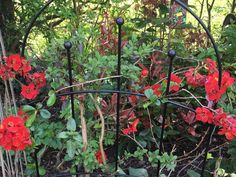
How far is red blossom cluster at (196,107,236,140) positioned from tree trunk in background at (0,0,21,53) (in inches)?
61.6

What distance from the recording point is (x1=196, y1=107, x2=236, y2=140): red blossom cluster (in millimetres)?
1117

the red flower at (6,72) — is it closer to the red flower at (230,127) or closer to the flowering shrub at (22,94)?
the flowering shrub at (22,94)

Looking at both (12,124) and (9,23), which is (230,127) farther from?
(9,23)

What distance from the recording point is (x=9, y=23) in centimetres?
235

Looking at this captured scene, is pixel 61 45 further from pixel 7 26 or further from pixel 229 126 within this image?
pixel 7 26

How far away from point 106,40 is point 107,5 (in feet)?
1.20

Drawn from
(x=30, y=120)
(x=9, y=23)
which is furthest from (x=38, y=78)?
(x=9, y=23)

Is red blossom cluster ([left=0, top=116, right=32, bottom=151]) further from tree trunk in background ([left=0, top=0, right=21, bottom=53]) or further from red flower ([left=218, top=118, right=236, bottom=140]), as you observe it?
tree trunk in background ([left=0, top=0, right=21, bottom=53])

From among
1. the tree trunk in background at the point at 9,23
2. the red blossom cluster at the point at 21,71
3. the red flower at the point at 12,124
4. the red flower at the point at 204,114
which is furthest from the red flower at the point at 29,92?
the tree trunk in background at the point at 9,23

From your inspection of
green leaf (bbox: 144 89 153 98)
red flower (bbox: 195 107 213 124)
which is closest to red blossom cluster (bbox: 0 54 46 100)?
green leaf (bbox: 144 89 153 98)

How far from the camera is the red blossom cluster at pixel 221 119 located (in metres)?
1.12

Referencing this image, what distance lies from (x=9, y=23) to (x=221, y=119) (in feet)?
5.50

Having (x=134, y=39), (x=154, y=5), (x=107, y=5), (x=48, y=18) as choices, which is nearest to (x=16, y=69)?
(x=134, y=39)

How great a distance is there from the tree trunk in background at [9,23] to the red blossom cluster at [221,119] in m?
1.56
